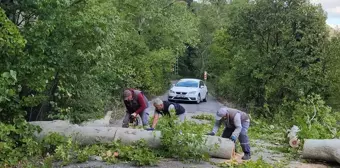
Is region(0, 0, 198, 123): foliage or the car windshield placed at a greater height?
region(0, 0, 198, 123): foliage

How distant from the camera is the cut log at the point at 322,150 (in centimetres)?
876

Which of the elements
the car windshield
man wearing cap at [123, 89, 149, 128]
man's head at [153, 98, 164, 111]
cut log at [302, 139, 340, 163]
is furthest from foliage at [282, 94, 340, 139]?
the car windshield

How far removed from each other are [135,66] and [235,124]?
14427 mm

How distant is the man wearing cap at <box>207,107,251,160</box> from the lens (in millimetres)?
8594

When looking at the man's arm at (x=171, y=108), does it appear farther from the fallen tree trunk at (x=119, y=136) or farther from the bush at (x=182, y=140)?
the fallen tree trunk at (x=119, y=136)

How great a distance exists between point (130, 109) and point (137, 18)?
51.3 ft

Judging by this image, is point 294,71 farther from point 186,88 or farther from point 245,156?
point 245,156

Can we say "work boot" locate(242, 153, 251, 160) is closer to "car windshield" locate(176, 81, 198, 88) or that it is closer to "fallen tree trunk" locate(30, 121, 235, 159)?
"fallen tree trunk" locate(30, 121, 235, 159)

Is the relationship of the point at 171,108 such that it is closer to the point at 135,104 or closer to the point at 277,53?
the point at 135,104

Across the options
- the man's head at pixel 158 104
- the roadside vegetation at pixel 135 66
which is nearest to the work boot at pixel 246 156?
the roadside vegetation at pixel 135 66

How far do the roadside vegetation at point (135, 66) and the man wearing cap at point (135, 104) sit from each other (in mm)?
1306

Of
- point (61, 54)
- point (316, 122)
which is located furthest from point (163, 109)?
point (316, 122)

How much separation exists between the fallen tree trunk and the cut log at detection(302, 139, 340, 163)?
1.90m

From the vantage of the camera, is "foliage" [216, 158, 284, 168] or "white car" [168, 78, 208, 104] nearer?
"foliage" [216, 158, 284, 168]
